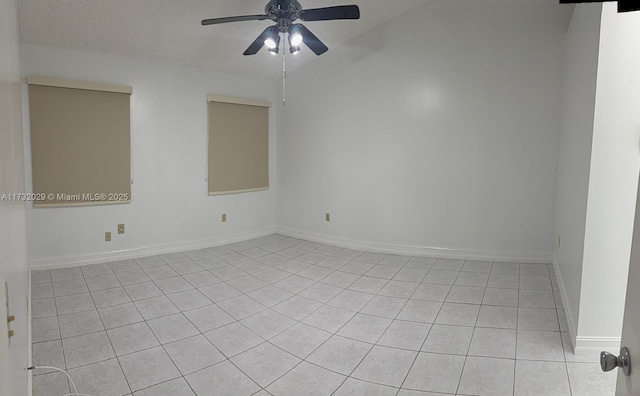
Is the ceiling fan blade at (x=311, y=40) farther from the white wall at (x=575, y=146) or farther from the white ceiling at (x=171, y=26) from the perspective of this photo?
the white wall at (x=575, y=146)

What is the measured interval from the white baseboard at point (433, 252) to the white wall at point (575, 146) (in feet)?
1.14

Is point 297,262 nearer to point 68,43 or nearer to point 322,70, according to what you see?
point 322,70

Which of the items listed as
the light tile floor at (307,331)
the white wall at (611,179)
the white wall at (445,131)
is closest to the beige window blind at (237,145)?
the white wall at (445,131)

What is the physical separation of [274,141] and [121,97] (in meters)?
2.09

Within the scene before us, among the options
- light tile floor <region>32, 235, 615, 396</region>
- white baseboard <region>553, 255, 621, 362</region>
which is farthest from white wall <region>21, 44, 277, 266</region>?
white baseboard <region>553, 255, 621, 362</region>

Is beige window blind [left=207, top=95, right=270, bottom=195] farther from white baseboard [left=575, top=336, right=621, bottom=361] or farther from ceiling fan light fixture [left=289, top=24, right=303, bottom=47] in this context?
white baseboard [left=575, top=336, right=621, bottom=361]

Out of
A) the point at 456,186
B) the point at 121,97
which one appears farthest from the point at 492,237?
the point at 121,97

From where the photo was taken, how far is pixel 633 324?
70 centimetres

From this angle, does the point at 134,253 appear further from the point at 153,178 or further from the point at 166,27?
the point at 166,27

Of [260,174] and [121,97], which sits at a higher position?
[121,97]

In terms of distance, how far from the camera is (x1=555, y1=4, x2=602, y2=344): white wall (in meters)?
2.01

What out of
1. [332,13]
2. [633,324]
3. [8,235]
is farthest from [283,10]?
[633,324]

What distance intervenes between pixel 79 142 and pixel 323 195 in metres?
2.88

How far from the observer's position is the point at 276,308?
105 inches
